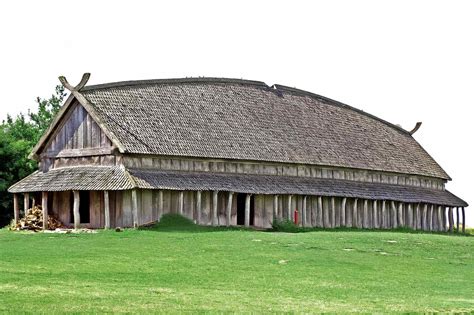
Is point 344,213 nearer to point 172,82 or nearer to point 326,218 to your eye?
point 326,218

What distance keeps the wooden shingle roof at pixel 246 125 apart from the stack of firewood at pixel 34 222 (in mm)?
5728

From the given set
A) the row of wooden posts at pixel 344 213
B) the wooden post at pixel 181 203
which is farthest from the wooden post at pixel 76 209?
the wooden post at pixel 181 203

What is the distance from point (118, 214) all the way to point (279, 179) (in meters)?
11.6

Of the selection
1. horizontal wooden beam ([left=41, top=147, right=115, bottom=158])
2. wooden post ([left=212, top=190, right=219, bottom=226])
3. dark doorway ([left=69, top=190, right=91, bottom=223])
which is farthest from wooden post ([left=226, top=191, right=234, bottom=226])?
dark doorway ([left=69, top=190, right=91, bottom=223])

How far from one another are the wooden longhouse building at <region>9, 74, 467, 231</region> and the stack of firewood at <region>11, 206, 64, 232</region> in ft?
1.94

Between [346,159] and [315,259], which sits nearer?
[315,259]

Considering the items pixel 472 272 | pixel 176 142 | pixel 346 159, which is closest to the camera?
pixel 472 272

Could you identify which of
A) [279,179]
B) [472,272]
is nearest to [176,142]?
[279,179]

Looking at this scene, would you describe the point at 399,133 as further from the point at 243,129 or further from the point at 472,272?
the point at 472,272

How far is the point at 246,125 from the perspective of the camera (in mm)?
58656

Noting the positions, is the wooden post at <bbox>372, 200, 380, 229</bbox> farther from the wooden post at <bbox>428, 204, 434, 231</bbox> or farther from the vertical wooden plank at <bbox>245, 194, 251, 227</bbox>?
the vertical wooden plank at <bbox>245, 194, 251, 227</bbox>

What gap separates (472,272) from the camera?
1444 inches

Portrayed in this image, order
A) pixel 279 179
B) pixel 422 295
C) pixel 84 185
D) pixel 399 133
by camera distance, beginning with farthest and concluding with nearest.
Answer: pixel 399 133 → pixel 279 179 → pixel 84 185 → pixel 422 295

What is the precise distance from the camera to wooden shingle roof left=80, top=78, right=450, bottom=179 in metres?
52.0
